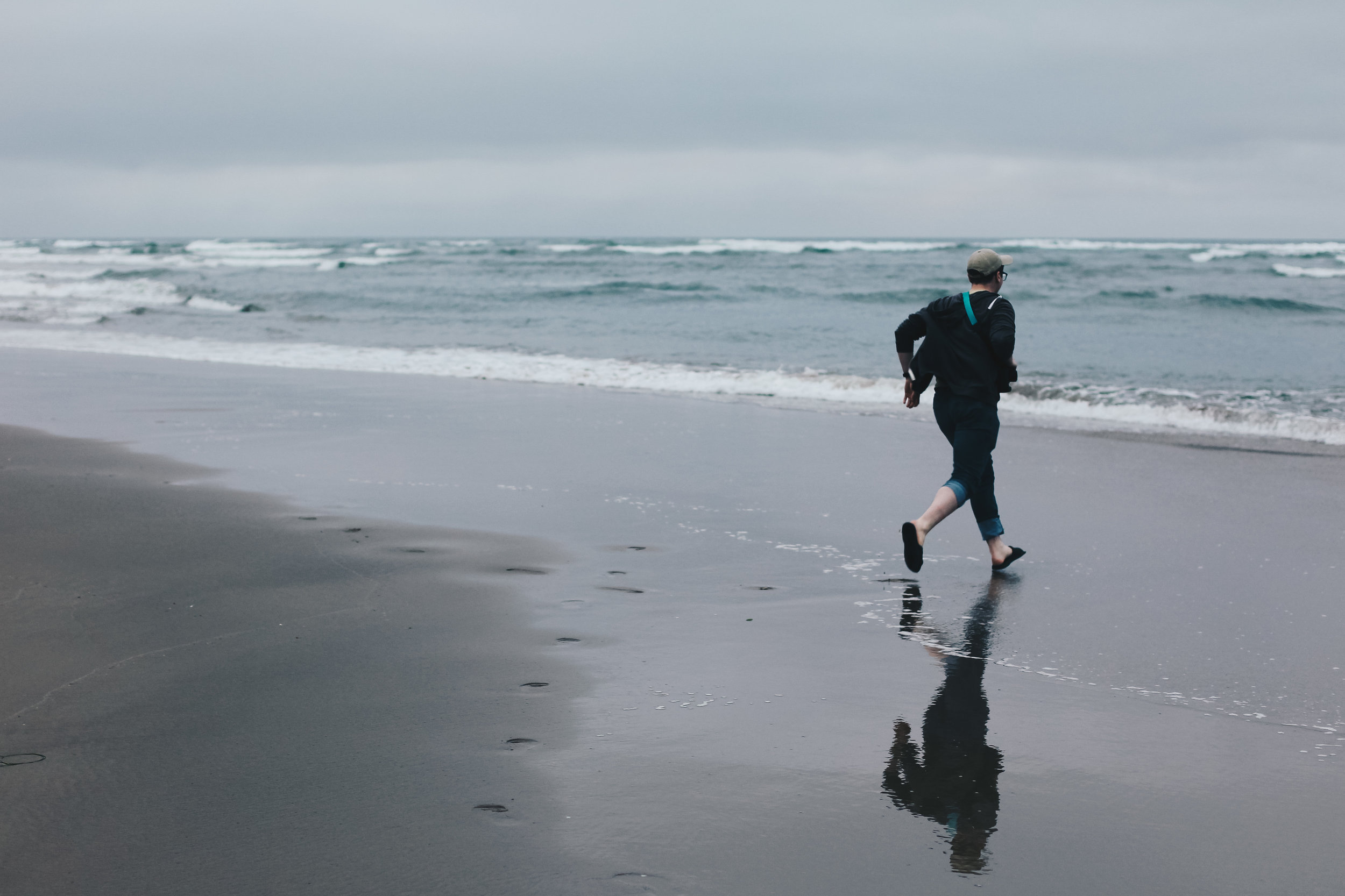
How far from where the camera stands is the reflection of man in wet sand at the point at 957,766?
2.96 metres

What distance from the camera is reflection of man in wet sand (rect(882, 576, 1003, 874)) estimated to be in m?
2.96

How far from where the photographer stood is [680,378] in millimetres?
14664

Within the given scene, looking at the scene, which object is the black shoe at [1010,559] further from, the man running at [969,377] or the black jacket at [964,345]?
the black jacket at [964,345]

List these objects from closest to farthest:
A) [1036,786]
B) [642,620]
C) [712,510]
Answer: [1036,786] < [642,620] < [712,510]

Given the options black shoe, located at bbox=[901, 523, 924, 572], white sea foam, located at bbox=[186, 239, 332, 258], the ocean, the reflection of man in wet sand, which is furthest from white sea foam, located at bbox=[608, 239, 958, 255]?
the reflection of man in wet sand

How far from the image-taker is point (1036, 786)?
321 centimetres

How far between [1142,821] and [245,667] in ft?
10.2

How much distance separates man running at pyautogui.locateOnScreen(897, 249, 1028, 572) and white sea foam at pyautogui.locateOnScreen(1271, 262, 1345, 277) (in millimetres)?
42611

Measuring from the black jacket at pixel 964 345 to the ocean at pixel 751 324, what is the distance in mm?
6026

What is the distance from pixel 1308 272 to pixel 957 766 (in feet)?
156

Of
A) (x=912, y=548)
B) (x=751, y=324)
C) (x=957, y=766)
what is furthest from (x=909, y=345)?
(x=751, y=324)

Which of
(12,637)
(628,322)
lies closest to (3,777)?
(12,637)

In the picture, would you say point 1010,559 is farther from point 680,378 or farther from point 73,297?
point 73,297

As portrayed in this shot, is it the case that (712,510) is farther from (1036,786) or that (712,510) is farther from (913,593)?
(1036,786)
